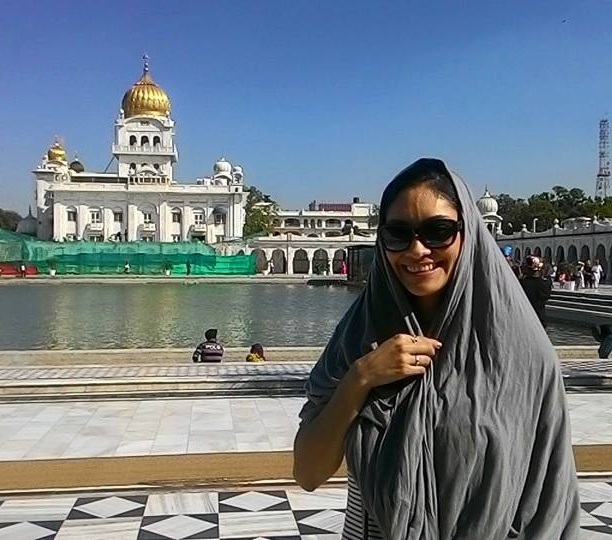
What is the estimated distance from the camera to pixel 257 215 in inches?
3024

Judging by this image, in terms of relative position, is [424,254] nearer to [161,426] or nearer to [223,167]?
[161,426]

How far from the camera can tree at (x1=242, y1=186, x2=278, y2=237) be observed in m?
73.4

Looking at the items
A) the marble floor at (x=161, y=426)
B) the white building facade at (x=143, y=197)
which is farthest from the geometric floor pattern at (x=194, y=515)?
the white building facade at (x=143, y=197)

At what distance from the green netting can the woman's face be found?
51136 millimetres

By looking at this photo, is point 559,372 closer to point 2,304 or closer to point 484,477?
point 484,477

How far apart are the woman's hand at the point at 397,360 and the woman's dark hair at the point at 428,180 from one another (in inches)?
10.3

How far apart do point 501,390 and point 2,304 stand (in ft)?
83.4

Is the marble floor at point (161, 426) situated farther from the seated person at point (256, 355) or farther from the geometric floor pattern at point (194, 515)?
the seated person at point (256, 355)

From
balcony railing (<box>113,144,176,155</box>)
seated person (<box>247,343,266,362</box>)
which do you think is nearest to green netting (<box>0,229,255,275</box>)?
balcony railing (<box>113,144,176,155</box>)

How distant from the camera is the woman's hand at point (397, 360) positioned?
1267 millimetres

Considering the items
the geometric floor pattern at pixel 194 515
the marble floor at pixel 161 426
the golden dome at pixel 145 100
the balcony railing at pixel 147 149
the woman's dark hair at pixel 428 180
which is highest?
the golden dome at pixel 145 100

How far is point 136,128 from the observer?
68625 mm

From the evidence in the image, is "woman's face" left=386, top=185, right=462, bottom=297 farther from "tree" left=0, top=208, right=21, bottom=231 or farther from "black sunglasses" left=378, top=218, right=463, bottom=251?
"tree" left=0, top=208, right=21, bottom=231

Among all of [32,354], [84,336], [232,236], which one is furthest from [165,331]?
[232,236]
